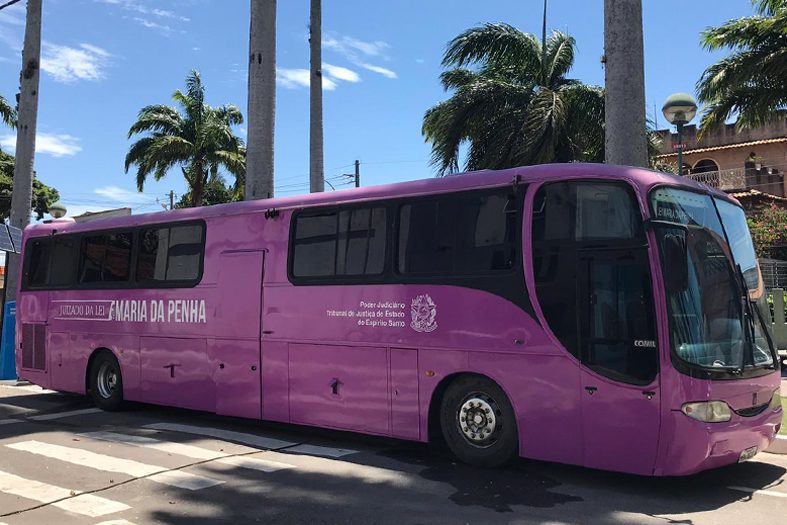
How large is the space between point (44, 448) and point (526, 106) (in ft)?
45.0

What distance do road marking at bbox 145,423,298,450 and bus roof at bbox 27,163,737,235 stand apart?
3.04 metres

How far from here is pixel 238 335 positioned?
9.32 metres

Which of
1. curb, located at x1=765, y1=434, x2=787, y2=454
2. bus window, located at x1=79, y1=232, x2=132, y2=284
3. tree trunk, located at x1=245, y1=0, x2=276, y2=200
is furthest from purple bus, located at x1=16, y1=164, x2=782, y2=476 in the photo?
tree trunk, located at x1=245, y1=0, x2=276, y2=200

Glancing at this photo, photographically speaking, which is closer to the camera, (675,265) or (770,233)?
(675,265)

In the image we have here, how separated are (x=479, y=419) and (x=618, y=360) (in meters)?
1.68

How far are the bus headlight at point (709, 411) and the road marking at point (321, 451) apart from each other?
3814 mm

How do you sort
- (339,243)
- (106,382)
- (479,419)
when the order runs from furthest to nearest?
(106,382) → (339,243) → (479,419)

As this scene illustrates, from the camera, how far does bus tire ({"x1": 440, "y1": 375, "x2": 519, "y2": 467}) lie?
6852 mm

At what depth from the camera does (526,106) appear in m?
17.6

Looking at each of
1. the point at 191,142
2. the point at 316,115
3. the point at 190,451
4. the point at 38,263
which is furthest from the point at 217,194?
the point at 190,451

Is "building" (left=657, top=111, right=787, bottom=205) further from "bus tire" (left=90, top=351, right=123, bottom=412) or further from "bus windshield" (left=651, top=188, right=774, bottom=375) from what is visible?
"bus tire" (left=90, top=351, right=123, bottom=412)

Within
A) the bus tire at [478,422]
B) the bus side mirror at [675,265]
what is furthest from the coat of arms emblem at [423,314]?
the bus side mirror at [675,265]

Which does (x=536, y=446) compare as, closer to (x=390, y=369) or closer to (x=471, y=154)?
(x=390, y=369)

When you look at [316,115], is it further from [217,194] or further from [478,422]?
[217,194]
